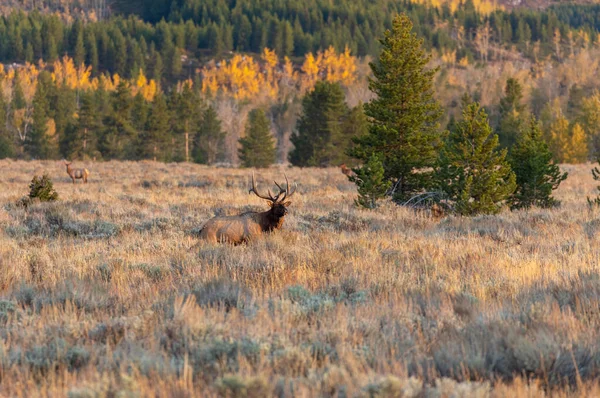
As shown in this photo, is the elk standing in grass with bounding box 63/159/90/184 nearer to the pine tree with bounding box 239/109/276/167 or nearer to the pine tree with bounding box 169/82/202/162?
the pine tree with bounding box 239/109/276/167

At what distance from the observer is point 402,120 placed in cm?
1562

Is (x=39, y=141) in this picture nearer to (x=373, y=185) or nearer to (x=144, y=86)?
(x=373, y=185)

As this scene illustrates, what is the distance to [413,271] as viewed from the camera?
21.0ft

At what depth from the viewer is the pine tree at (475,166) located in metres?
12.8

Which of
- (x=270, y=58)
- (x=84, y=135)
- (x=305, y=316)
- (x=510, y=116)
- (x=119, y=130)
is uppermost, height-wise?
(x=270, y=58)

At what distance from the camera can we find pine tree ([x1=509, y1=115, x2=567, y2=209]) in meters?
14.4

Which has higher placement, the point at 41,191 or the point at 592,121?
the point at 592,121

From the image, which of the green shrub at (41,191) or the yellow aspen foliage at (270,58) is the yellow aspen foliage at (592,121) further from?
the yellow aspen foliage at (270,58)

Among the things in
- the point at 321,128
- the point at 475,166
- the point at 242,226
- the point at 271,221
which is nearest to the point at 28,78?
the point at 321,128

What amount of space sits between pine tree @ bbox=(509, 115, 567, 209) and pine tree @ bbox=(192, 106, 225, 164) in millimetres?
39436

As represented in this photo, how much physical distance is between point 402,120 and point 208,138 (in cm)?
4397

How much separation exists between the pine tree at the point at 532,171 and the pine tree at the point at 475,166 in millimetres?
1459

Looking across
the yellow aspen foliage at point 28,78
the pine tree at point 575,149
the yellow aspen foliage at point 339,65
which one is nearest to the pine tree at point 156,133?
the pine tree at point 575,149

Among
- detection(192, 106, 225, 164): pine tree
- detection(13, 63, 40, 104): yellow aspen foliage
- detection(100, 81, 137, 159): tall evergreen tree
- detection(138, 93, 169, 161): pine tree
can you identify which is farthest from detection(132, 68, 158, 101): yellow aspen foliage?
detection(138, 93, 169, 161): pine tree
